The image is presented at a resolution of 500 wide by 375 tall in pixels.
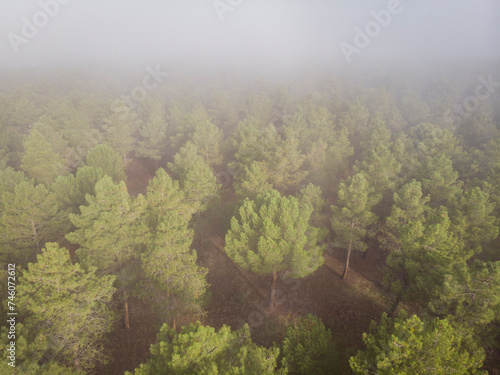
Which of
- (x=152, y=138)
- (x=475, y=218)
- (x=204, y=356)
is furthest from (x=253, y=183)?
(x=152, y=138)

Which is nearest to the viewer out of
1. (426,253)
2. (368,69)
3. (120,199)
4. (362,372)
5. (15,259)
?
(362,372)

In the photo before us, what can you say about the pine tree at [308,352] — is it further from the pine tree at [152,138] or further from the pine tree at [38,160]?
the pine tree at [152,138]

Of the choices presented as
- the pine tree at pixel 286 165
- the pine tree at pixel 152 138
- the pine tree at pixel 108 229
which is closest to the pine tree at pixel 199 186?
the pine tree at pixel 108 229

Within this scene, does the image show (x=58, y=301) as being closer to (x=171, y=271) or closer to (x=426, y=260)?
(x=171, y=271)

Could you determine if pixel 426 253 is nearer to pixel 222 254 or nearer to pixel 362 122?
pixel 222 254

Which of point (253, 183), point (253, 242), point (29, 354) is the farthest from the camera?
point (253, 183)

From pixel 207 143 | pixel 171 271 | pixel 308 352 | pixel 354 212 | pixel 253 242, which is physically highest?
pixel 207 143

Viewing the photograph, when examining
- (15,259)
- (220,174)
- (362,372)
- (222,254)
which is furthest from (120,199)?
(220,174)

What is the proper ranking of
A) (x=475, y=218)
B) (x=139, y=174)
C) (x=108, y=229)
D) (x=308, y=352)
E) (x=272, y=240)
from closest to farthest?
(x=308, y=352), (x=108, y=229), (x=272, y=240), (x=475, y=218), (x=139, y=174)
